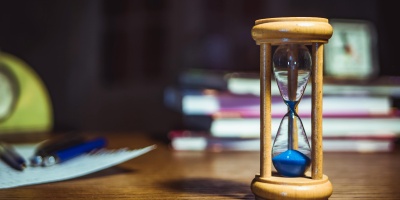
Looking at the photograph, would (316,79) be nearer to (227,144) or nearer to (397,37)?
(227,144)

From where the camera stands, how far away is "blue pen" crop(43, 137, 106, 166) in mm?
797

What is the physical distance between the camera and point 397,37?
54.3 inches

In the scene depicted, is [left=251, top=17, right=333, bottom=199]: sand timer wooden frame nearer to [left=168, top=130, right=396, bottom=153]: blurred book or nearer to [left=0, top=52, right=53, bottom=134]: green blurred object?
[left=168, top=130, right=396, bottom=153]: blurred book

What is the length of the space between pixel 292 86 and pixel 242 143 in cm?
41

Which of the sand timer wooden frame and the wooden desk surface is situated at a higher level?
the sand timer wooden frame

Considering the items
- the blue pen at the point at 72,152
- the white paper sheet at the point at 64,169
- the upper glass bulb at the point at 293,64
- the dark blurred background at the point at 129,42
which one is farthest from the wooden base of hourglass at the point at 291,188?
the dark blurred background at the point at 129,42

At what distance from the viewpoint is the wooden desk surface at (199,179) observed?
2.05 feet

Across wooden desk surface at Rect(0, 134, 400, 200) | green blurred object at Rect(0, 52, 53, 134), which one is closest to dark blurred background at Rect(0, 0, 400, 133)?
green blurred object at Rect(0, 52, 53, 134)

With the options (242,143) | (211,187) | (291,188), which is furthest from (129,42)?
(291,188)

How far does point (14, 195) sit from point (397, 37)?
3.64 feet

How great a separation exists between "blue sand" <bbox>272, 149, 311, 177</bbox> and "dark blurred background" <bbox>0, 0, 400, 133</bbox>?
0.80 meters

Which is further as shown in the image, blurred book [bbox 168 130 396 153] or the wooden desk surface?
blurred book [bbox 168 130 396 153]

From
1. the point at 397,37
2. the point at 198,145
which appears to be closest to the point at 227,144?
the point at 198,145

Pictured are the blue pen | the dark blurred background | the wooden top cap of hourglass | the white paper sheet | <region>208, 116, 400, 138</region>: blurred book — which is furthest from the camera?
the dark blurred background
